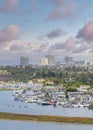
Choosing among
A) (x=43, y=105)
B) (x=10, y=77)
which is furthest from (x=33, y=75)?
(x=43, y=105)

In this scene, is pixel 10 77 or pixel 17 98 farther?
pixel 10 77

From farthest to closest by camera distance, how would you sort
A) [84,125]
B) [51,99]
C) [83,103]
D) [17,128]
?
[51,99]
[83,103]
[84,125]
[17,128]

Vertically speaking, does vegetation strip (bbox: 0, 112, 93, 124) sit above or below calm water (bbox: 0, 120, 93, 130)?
above

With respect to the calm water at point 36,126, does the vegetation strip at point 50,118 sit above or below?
above

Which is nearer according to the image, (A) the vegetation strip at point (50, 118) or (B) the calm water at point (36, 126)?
(B) the calm water at point (36, 126)

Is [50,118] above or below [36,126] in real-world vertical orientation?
above

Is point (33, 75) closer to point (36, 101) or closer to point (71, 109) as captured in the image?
point (36, 101)

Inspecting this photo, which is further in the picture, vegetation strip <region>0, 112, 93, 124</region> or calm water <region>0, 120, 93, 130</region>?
vegetation strip <region>0, 112, 93, 124</region>

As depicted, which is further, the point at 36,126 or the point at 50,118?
the point at 50,118
